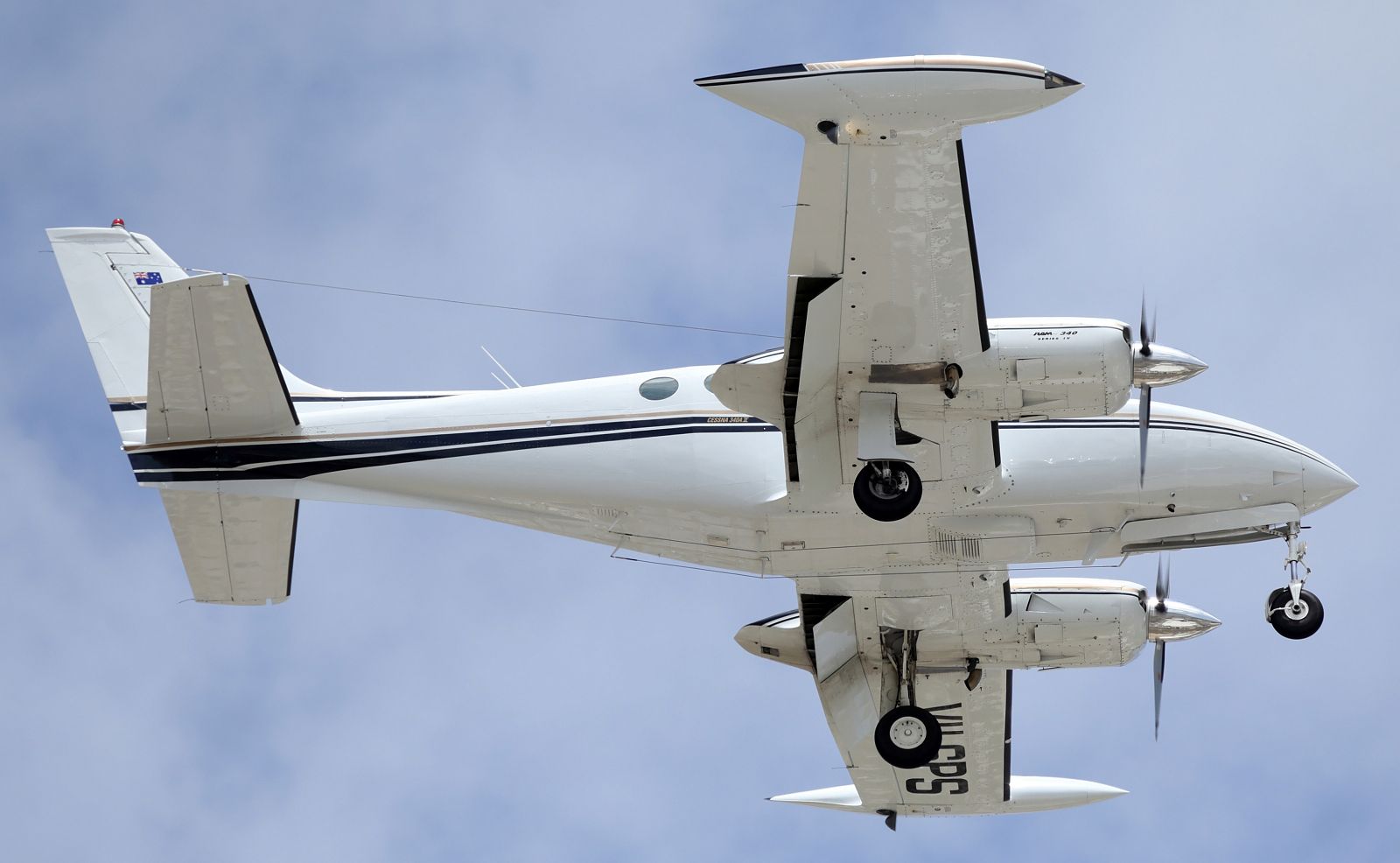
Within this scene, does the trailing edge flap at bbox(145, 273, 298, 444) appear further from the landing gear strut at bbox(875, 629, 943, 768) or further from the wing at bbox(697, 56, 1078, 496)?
the landing gear strut at bbox(875, 629, 943, 768)

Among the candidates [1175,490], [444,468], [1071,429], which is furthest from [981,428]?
[444,468]

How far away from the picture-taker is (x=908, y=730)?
24391mm

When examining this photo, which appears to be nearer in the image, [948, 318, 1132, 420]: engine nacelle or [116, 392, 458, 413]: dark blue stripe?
[948, 318, 1132, 420]: engine nacelle

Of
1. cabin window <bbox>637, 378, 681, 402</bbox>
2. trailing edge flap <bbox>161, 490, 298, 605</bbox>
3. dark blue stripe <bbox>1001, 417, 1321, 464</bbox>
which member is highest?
cabin window <bbox>637, 378, 681, 402</bbox>

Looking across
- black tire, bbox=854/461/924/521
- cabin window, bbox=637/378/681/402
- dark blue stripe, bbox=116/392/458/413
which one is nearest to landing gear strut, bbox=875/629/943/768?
black tire, bbox=854/461/924/521

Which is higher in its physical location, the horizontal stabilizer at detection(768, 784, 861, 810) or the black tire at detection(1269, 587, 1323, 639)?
the black tire at detection(1269, 587, 1323, 639)

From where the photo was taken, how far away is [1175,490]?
73.9 feet

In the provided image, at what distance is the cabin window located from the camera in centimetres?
2242

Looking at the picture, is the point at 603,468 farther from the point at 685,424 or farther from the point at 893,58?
the point at 893,58

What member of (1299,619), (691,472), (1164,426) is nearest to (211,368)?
(691,472)

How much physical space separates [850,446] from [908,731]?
5569 millimetres

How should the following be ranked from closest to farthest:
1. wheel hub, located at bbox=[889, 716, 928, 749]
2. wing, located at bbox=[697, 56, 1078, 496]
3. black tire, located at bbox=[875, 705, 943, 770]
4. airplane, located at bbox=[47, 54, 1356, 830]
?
1. wing, located at bbox=[697, 56, 1078, 496]
2. airplane, located at bbox=[47, 54, 1356, 830]
3. black tire, located at bbox=[875, 705, 943, 770]
4. wheel hub, located at bbox=[889, 716, 928, 749]

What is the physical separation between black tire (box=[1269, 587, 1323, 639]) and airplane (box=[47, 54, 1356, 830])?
3 cm

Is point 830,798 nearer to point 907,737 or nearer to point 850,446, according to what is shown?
point 907,737
